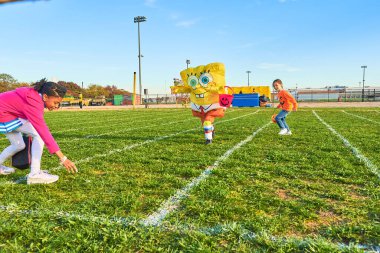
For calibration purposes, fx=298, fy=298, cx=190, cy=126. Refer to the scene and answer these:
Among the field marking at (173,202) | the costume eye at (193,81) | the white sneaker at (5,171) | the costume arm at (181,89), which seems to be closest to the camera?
the field marking at (173,202)

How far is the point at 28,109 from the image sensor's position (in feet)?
12.6

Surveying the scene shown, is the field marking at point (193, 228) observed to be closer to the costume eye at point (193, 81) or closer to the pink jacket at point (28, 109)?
the pink jacket at point (28, 109)

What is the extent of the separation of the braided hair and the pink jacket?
74 mm

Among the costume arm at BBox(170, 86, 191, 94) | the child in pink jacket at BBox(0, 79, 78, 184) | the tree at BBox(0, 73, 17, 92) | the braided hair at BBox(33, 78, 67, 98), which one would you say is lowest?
the child in pink jacket at BBox(0, 79, 78, 184)

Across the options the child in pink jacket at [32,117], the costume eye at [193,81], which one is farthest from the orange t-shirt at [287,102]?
the child in pink jacket at [32,117]

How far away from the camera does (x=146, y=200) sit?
337cm

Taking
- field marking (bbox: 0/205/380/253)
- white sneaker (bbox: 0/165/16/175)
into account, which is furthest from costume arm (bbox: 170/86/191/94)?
field marking (bbox: 0/205/380/253)

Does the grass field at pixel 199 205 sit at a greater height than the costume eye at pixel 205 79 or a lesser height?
lesser

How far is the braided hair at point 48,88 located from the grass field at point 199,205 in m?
1.23

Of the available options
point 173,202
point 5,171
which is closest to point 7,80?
point 5,171

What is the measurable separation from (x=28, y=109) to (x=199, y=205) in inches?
99.0

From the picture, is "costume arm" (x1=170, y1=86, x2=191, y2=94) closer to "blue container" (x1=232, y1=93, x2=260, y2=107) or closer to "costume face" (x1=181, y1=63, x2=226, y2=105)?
"costume face" (x1=181, y1=63, x2=226, y2=105)

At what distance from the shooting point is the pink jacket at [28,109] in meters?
3.78

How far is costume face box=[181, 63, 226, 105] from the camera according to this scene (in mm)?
7754
